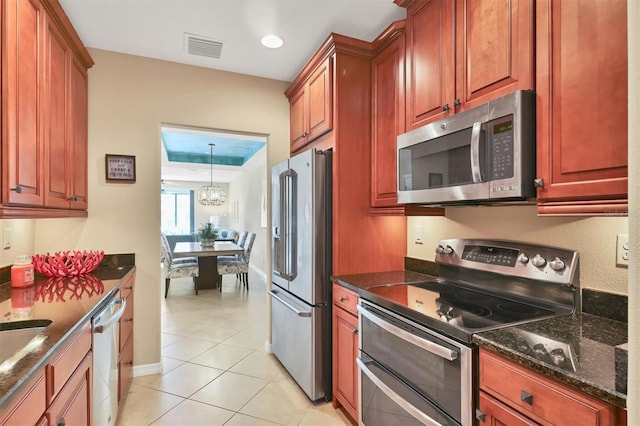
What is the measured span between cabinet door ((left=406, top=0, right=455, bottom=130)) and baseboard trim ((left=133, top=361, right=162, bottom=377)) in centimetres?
269

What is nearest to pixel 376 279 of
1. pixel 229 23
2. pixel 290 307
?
pixel 290 307

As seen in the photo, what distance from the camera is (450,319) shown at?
1.32 metres

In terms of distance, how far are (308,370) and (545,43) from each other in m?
2.20

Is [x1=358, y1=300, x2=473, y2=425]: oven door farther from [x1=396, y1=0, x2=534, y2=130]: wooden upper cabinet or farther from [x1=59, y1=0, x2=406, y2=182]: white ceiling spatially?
[x1=59, y1=0, x2=406, y2=182]: white ceiling

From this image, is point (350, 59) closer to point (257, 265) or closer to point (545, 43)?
point (545, 43)

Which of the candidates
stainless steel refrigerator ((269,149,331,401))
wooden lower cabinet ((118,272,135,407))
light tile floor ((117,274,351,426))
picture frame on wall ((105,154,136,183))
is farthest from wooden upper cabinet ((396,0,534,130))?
wooden lower cabinet ((118,272,135,407))

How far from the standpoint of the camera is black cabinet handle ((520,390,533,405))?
99 cm

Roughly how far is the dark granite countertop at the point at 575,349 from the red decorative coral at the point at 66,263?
2.44m

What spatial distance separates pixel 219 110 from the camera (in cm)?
296

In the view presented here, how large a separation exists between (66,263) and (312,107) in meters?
2.05

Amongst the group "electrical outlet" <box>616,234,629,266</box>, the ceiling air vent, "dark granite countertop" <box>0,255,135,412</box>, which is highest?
the ceiling air vent

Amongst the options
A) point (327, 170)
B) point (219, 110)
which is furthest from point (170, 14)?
point (327, 170)

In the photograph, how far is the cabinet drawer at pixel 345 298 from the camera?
198 cm

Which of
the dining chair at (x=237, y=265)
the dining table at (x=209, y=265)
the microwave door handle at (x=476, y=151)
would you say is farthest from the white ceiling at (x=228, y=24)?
the dining chair at (x=237, y=265)
